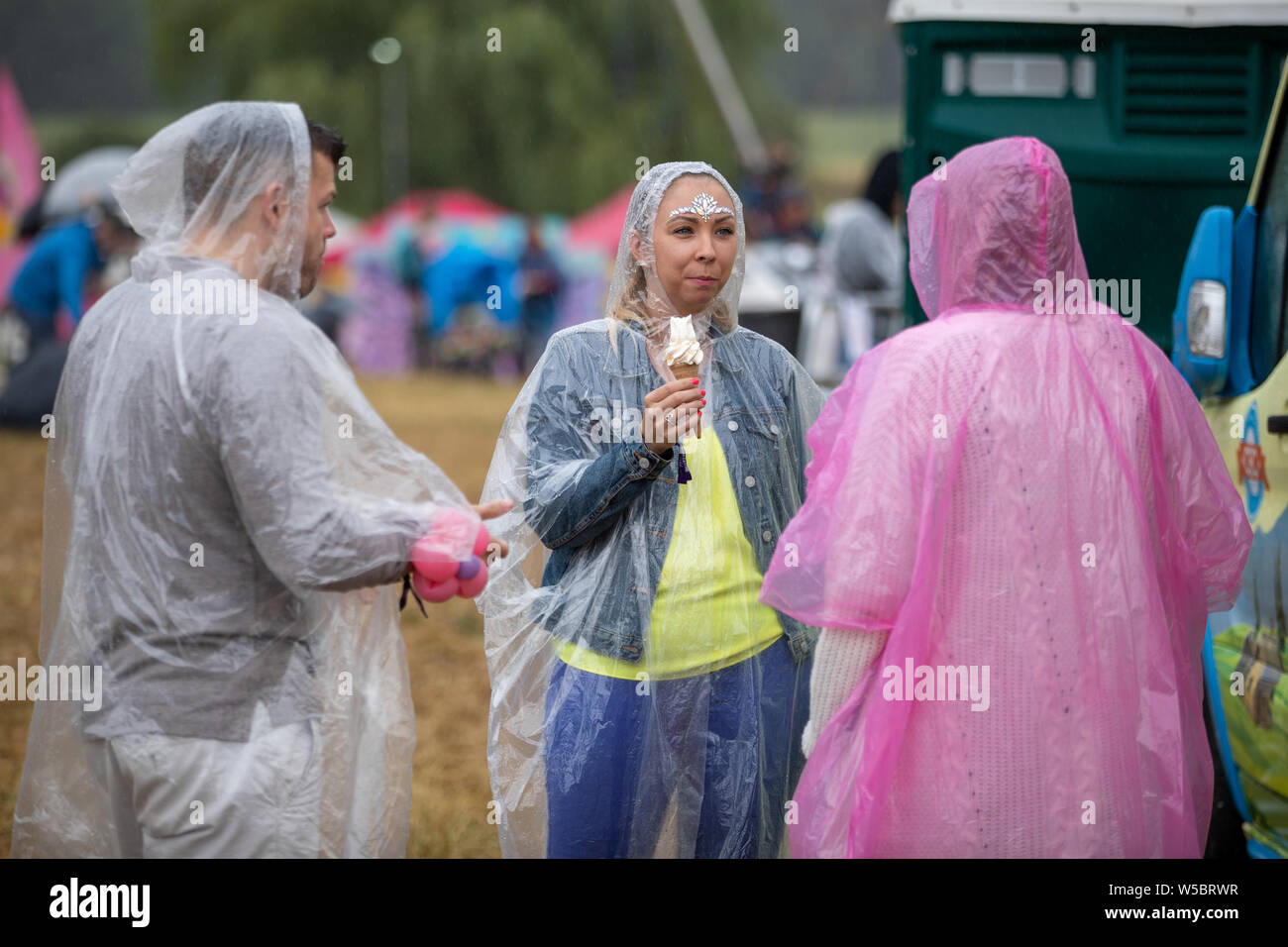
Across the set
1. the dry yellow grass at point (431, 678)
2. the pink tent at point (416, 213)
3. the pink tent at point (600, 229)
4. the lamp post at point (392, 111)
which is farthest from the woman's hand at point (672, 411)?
the lamp post at point (392, 111)

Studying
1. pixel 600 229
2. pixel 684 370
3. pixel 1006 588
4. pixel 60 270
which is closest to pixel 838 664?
pixel 1006 588

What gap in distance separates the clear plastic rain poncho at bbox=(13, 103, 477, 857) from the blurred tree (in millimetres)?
21372

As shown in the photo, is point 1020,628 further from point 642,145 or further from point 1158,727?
point 642,145

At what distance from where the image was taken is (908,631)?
7.97 ft

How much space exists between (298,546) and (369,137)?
79.8 ft

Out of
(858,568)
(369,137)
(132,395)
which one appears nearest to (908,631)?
(858,568)

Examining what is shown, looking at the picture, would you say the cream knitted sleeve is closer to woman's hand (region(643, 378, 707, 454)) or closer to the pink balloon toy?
woman's hand (region(643, 378, 707, 454))

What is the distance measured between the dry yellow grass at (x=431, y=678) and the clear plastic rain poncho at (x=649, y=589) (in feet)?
4.62

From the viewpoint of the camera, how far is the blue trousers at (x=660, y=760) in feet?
9.16

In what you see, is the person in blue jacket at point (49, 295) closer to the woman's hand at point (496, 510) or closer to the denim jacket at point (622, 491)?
the denim jacket at point (622, 491)

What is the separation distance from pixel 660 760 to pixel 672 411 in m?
0.68

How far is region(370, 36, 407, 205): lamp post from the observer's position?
24906 millimetres

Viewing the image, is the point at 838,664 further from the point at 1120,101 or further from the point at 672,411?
the point at 1120,101

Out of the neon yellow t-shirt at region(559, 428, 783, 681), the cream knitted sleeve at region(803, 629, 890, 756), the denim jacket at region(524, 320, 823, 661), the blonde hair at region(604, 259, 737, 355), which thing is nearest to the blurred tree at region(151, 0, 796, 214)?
the blonde hair at region(604, 259, 737, 355)
